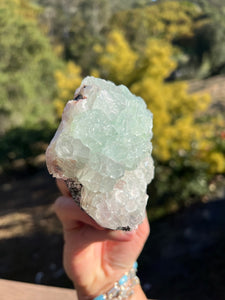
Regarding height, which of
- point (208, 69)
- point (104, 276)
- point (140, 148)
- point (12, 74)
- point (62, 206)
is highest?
point (140, 148)

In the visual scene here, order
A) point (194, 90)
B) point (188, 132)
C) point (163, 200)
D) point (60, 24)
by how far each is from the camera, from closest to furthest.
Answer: point (188, 132) → point (163, 200) → point (194, 90) → point (60, 24)

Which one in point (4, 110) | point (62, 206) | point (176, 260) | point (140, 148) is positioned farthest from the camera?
point (4, 110)

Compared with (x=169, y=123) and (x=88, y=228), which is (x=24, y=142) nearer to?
(x=169, y=123)

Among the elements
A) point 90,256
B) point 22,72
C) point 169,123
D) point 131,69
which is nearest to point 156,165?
point 169,123

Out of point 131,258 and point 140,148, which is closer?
point 140,148

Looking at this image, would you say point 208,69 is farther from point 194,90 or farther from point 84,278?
point 84,278

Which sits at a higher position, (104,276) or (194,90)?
(104,276)

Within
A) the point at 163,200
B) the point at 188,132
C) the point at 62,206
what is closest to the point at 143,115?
the point at 62,206
